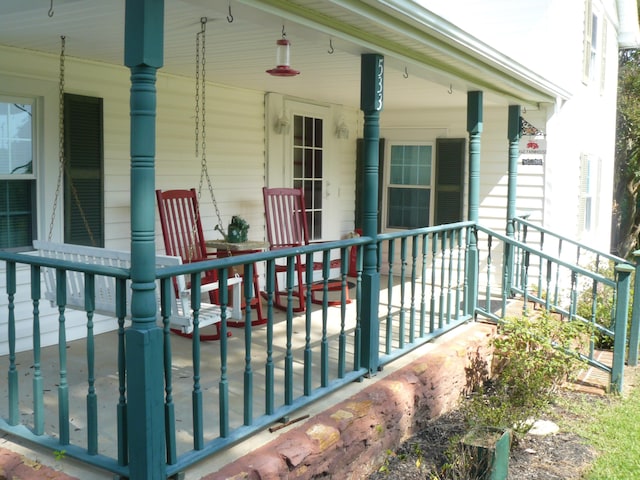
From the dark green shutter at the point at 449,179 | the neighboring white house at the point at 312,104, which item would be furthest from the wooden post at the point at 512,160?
the dark green shutter at the point at 449,179

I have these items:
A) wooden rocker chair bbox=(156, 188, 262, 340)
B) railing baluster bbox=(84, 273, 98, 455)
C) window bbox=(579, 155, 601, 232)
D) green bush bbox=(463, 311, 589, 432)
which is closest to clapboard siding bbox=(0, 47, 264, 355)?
wooden rocker chair bbox=(156, 188, 262, 340)

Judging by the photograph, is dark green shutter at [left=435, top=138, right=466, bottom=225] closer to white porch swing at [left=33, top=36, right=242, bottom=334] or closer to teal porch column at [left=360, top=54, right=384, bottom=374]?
teal porch column at [left=360, top=54, right=384, bottom=374]

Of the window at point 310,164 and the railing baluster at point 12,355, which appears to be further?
the window at point 310,164

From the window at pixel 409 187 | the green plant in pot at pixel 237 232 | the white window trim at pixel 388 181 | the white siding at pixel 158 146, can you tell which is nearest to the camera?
the white siding at pixel 158 146

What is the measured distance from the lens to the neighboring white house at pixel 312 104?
409 cm

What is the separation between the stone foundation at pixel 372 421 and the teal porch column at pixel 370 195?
0.91 feet

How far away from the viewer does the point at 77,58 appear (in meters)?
5.06

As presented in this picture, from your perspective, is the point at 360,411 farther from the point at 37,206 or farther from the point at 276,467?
the point at 37,206

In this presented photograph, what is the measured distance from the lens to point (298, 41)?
450 centimetres

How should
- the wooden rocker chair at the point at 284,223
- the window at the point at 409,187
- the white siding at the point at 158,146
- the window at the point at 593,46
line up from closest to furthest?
1. the white siding at the point at 158,146
2. the wooden rocker chair at the point at 284,223
3. the window at the point at 409,187
4. the window at the point at 593,46

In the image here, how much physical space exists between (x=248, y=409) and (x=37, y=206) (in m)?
2.65

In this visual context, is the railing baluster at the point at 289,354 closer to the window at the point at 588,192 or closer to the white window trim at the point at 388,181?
the white window trim at the point at 388,181

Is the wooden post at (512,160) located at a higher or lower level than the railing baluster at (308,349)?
higher

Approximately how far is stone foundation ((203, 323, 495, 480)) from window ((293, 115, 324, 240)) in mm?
3012
